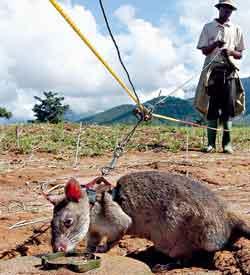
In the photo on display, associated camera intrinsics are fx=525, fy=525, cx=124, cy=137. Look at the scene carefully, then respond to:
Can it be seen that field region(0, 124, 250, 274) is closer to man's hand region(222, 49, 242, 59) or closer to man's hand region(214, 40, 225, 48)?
man's hand region(222, 49, 242, 59)

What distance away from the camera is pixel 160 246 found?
4.35 meters

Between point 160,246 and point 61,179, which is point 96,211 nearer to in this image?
point 160,246

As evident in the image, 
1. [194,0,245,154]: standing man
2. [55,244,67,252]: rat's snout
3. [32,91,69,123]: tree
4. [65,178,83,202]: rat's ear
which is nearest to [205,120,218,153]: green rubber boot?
[194,0,245,154]: standing man

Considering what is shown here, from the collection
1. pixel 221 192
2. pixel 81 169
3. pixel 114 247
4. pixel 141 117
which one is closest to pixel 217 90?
pixel 81 169

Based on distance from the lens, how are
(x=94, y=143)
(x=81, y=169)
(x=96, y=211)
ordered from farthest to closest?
(x=94, y=143), (x=81, y=169), (x=96, y=211)

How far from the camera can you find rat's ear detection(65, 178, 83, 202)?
383cm

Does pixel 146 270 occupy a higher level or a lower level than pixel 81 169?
lower

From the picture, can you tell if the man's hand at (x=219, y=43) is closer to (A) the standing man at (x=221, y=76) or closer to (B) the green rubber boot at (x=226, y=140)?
(A) the standing man at (x=221, y=76)

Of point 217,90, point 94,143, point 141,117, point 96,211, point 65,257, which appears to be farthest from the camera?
point 94,143

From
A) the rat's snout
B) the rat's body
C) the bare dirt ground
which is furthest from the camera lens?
the bare dirt ground

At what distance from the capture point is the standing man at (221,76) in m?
9.16

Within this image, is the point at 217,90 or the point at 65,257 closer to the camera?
the point at 65,257

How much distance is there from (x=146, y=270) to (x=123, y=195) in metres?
0.88

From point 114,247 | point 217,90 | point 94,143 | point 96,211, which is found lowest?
point 114,247
